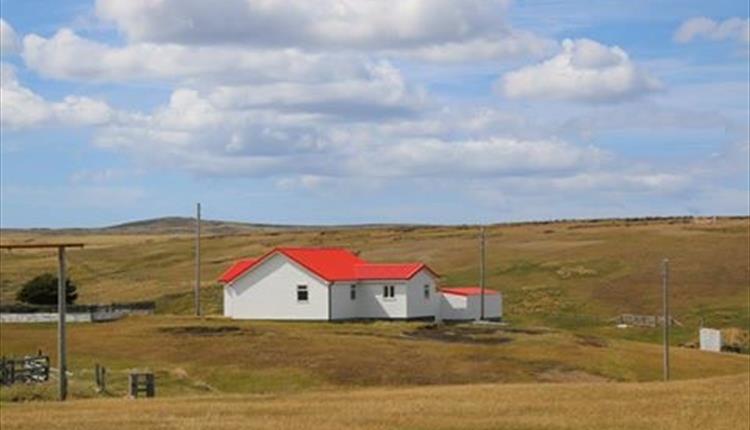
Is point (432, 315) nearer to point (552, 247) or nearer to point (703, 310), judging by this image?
point (703, 310)

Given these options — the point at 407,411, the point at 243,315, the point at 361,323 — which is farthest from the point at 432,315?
the point at 407,411

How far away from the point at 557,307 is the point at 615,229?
203ft

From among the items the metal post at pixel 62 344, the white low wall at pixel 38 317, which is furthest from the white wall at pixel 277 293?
the metal post at pixel 62 344

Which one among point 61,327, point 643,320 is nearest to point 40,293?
point 643,320

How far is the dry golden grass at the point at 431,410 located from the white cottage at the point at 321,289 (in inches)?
1632

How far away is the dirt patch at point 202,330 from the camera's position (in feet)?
243

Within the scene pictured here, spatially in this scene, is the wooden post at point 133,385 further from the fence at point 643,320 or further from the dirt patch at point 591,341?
the fence at point 643,320

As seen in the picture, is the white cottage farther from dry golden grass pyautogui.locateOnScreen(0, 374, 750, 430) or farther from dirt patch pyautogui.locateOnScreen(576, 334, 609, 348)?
dry golden grass pyautogui.locateOnScreen(0, 374, 750, 430)

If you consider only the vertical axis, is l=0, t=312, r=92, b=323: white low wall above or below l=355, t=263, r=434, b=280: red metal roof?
below

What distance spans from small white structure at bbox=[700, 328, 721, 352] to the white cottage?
1728 cm

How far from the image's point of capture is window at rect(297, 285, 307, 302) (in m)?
88.6

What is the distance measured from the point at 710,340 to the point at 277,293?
26.7 m

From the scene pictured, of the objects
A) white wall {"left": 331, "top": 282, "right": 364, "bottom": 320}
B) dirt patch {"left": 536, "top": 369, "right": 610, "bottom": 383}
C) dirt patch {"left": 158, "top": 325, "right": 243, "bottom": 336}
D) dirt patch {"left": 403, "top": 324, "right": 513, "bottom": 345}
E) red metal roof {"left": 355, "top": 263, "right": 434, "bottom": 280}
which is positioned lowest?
dirt patch {"left": 536, "top": 369, "right": 610, "bottom": 383}

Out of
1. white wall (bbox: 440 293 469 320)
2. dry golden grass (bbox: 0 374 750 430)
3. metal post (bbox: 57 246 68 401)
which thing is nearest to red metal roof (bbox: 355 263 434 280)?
white wall (bbox: 440 293 469 320)
